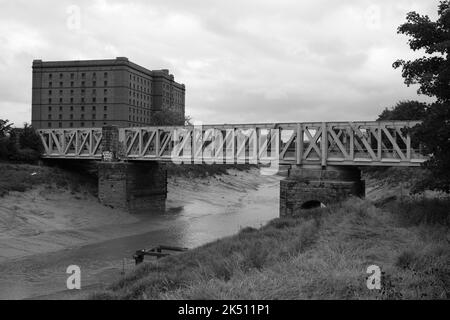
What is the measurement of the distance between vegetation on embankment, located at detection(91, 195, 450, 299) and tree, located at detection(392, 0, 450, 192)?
84.4 inches

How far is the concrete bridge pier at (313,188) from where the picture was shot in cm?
3044

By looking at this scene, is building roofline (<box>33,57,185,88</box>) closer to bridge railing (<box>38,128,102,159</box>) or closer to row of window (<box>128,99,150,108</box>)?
row of window (<box>128,99,150,108</box>)

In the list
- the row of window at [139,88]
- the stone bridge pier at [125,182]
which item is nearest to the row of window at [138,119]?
the row of window at [139,88]

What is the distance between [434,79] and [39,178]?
124ft

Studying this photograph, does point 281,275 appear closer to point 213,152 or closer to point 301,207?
point 301,207

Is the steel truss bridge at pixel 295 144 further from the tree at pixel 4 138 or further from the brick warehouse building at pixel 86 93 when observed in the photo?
the brick warehouse building at pixel 86 93

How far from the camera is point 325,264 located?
10.7 meters

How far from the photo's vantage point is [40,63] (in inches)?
4368

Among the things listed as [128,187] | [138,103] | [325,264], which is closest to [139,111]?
[138,103]

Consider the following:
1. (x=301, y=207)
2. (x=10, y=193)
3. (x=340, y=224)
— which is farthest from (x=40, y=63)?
(x=340, y=224)

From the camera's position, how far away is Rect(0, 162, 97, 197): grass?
40.3m

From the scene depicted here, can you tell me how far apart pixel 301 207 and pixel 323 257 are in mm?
19687

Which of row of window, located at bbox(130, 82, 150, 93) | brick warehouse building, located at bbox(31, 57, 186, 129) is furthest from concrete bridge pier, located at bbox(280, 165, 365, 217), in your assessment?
row of window, located at bbox(130, 82, 150, 93)

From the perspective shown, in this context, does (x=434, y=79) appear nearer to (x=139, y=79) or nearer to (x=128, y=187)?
(x=128, y=187)
